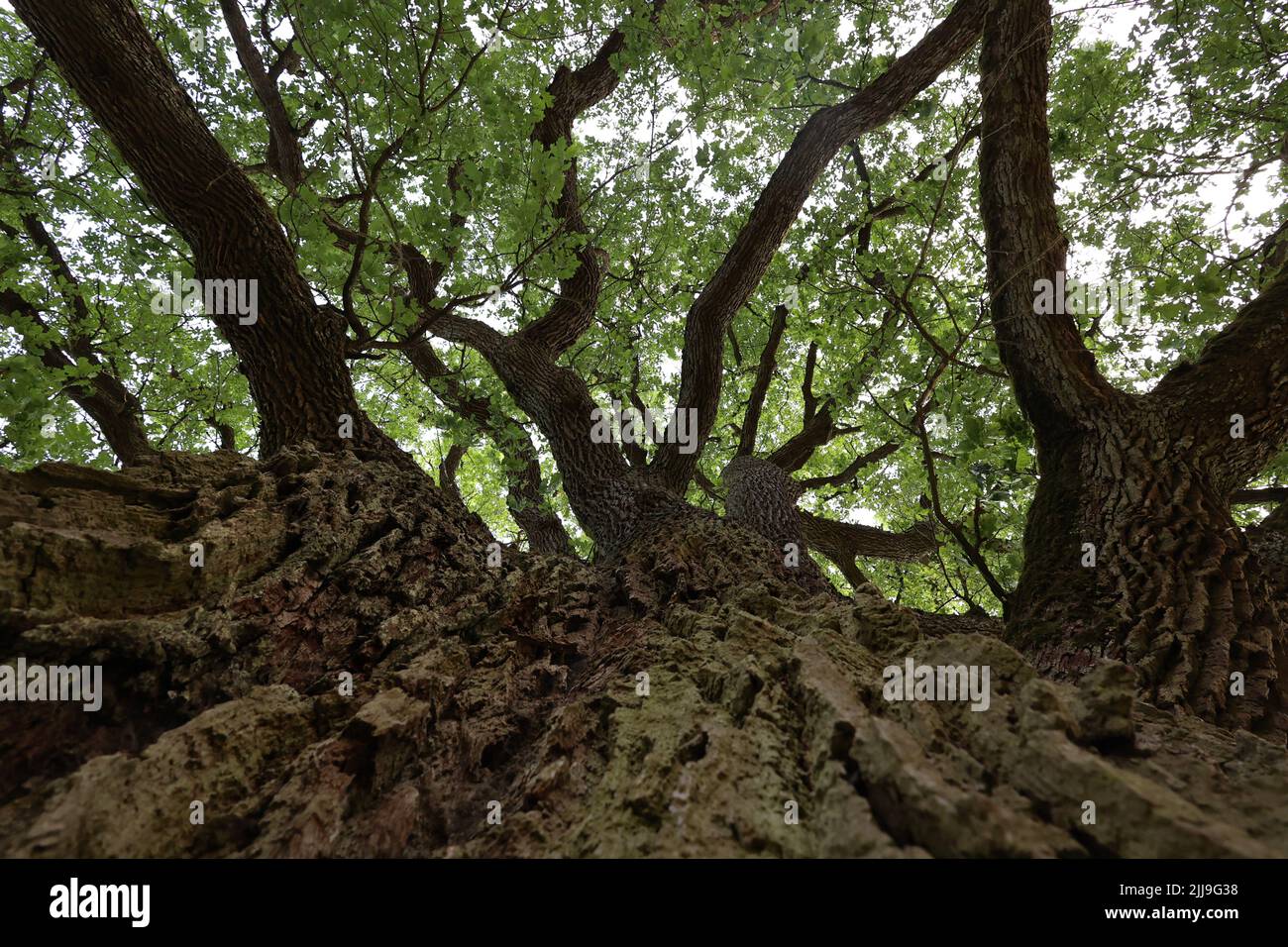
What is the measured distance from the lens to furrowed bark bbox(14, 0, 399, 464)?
3.54 metres

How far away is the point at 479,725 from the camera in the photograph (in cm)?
191

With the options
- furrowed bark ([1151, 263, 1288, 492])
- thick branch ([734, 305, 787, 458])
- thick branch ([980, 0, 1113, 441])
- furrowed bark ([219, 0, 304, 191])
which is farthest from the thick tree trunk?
furrowed bark ([219, 0, 304, 191])

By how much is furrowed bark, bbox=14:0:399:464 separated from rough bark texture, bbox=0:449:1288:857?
1.15 metres

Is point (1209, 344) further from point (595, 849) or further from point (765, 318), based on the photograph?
point (765, 318)

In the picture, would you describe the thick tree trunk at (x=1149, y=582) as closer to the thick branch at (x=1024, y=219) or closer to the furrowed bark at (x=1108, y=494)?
the furrowed bark at (x=1108, y=494)

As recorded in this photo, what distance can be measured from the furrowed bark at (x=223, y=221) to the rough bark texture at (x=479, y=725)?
3.76 ft

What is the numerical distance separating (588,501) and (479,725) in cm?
360

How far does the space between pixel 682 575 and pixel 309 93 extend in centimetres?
489

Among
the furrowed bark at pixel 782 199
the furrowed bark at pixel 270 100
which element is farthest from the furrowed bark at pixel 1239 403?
the furrowed bark at pixel 270 100

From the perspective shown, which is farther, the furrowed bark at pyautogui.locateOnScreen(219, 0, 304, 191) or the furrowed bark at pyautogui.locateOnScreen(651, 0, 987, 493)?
Result: the furrowed bark at pyautogui.locateOnScreen(651, 0, 987, 493)

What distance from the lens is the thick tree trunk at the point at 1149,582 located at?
2.37 meters

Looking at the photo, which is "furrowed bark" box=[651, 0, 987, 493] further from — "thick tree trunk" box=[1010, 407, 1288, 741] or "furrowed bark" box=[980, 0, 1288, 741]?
"thick tree trunk" box=[1010, 407, 1288, 741]

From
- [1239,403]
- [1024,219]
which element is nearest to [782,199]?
[1024,219]
